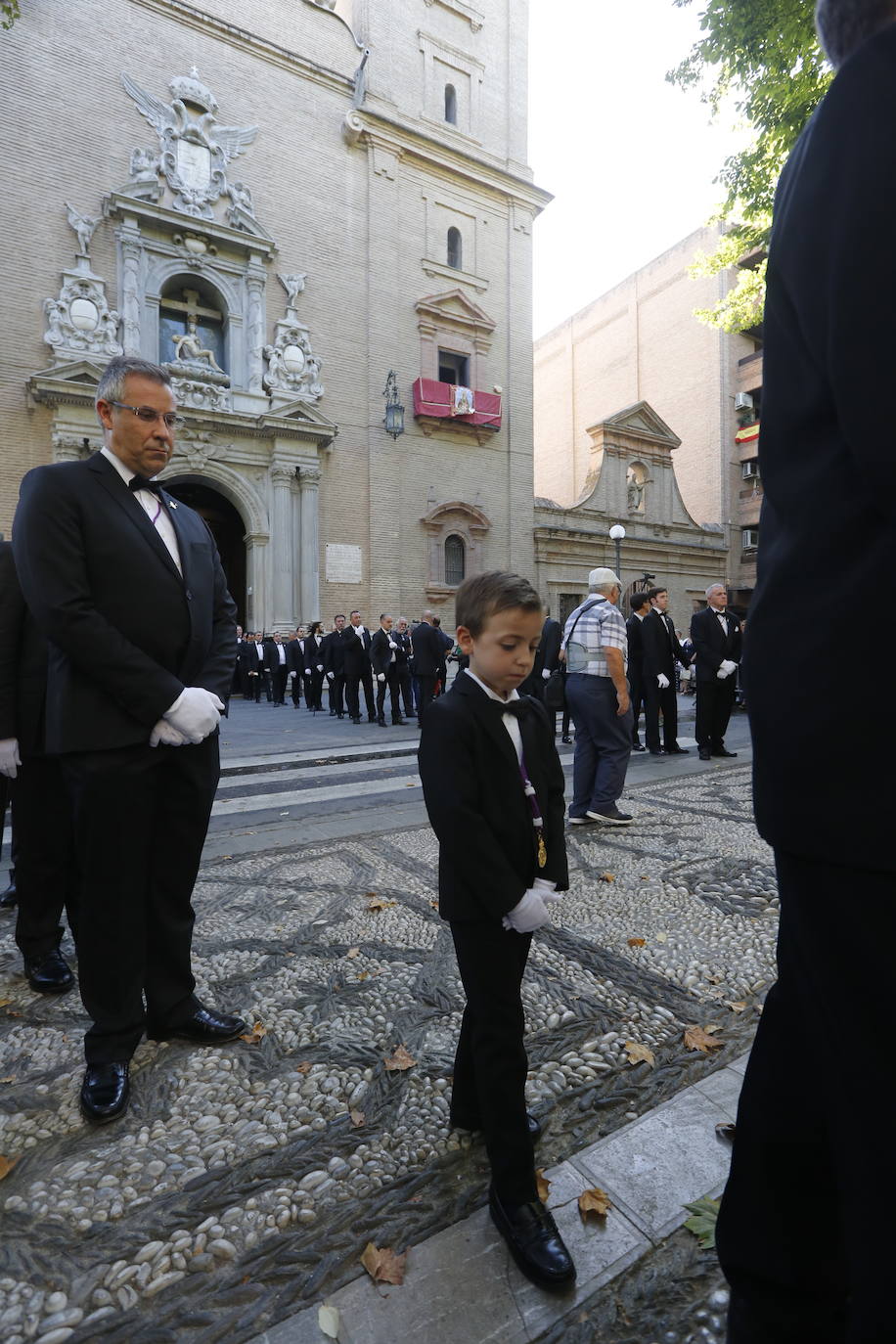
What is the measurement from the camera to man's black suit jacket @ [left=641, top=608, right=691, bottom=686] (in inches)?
348

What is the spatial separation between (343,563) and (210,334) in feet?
25.3

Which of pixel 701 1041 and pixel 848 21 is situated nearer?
pixel 848 21

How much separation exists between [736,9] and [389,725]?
11.1 metres

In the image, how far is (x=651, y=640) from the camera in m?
9.05

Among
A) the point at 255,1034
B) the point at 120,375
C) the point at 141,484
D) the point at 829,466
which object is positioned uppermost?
the point at 120,375

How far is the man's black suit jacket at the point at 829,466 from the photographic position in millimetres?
791

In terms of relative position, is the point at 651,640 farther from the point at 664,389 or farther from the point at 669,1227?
the point at 664,389

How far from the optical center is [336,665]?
14.5 m

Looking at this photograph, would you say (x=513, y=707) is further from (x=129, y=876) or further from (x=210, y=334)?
(x=210, y=334)

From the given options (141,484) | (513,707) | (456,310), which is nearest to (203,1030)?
(513,707)

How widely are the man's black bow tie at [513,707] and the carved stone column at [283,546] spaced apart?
18.9 meters

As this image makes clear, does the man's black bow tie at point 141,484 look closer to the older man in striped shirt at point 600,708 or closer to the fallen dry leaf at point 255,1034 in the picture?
the fallen dry leaf at point 255,1034

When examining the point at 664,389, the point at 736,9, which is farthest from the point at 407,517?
the point at 664,389

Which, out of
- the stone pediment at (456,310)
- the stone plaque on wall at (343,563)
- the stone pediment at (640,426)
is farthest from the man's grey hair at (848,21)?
the stone pediment at (640,426)
